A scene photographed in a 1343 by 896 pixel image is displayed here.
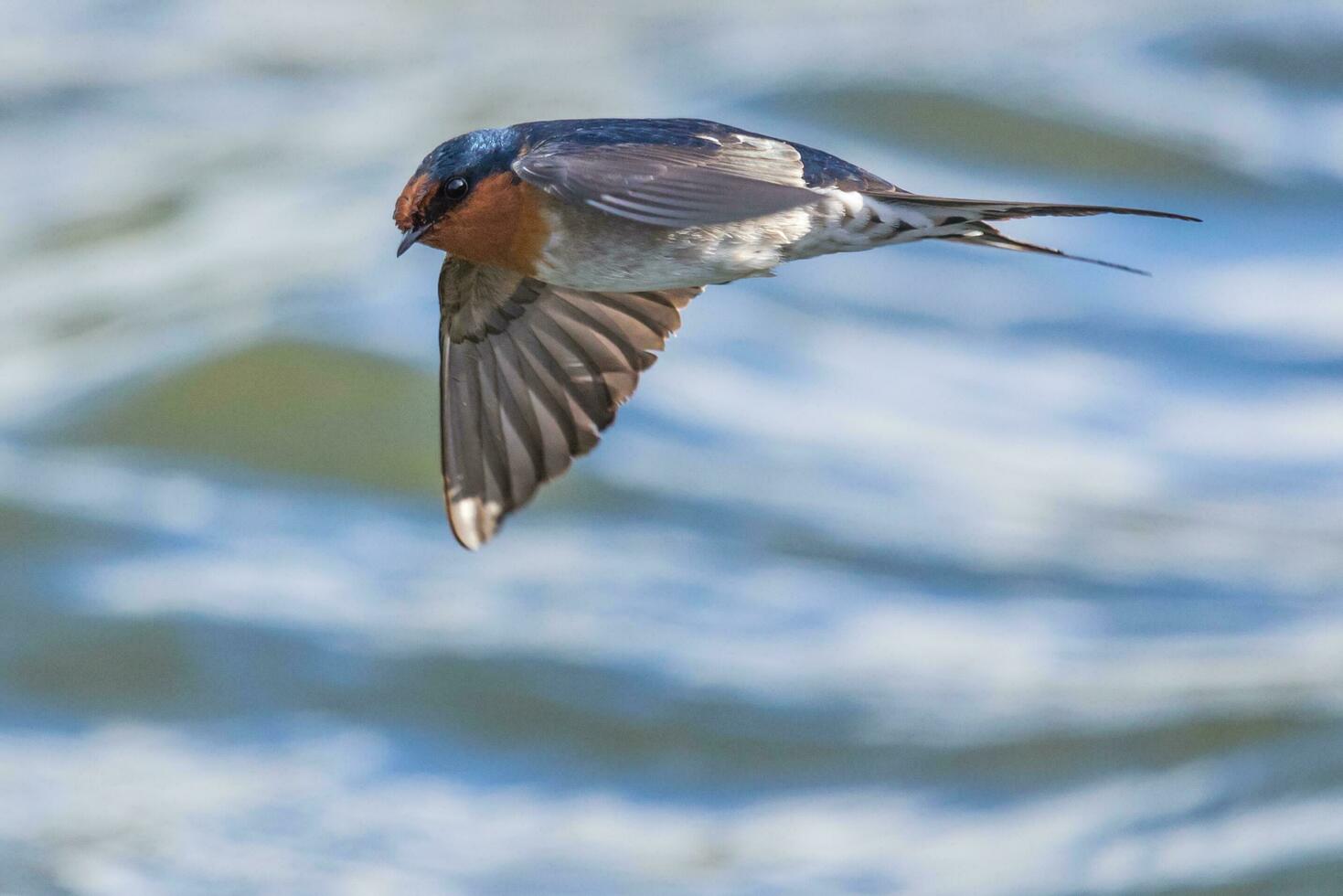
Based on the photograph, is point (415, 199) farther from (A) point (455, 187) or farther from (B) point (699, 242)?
(B) point (699, 242)

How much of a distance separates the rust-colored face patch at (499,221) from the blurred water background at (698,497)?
5501 mm

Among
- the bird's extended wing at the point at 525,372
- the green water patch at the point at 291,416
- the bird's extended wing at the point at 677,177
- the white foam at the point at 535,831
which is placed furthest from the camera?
the green water patch at the point at 291,416

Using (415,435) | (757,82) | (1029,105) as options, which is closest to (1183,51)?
(1029,105)

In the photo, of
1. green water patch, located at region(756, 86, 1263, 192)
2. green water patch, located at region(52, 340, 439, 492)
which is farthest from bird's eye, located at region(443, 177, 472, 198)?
green water patch, located at region(756, 86, 1263, 192)

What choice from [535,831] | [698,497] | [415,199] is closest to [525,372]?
[415,199]

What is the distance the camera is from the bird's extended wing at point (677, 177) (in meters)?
4.23

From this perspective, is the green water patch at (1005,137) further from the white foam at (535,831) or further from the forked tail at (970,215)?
the forked tail at (970,215)

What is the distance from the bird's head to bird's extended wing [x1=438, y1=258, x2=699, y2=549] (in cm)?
74

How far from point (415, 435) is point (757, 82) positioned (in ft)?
12.5

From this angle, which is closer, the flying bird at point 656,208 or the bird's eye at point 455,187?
the flying bird at point 656,208

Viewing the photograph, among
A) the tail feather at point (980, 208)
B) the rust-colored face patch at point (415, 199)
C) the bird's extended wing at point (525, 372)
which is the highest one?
the bird's extended wing at point (525, 372)

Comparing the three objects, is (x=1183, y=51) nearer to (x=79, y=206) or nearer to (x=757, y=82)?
(x=757, y=82)

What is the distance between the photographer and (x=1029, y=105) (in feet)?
53.6

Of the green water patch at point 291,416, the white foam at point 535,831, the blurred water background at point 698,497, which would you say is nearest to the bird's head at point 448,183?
the blurred water background at point 698,497
